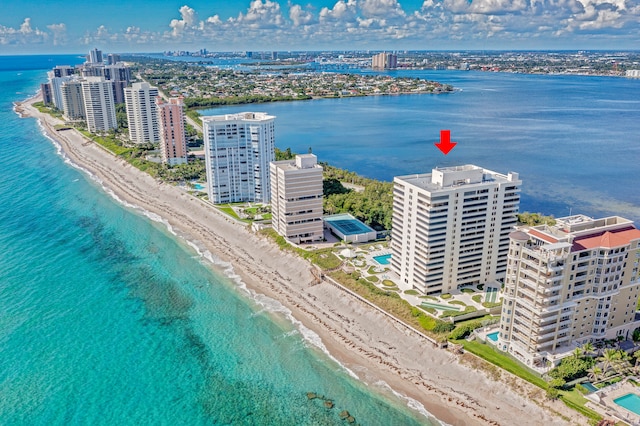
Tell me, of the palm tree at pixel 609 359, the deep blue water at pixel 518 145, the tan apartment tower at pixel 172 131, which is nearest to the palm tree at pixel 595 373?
the palm tree at pixel 609 359

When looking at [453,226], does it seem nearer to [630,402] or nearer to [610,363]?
[610,363]

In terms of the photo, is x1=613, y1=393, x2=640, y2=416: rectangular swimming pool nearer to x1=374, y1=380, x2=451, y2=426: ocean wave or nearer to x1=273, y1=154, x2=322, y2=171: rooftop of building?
x1=374, y1=380, x2=451, y2=426: ocean wave

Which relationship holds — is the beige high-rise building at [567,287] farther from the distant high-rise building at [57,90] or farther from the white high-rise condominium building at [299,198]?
the distant high-rise building at [57,90]

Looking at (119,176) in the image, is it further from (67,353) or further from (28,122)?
(28,122)

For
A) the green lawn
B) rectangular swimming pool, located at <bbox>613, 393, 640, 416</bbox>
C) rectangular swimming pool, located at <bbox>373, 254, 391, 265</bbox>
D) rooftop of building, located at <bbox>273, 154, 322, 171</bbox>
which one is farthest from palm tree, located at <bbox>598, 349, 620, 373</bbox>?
rooftop of building, located at <bbox>273, 154, 322, 171</bbox>

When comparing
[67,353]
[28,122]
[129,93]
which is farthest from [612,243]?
[28,122]

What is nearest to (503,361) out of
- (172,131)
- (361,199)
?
(361,199)
